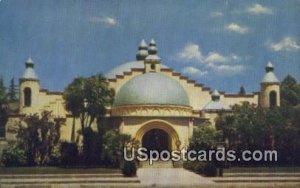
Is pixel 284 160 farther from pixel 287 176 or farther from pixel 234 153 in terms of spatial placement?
pixel 234 153

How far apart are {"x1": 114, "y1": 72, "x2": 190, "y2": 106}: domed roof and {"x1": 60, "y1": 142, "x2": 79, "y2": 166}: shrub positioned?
318 cm

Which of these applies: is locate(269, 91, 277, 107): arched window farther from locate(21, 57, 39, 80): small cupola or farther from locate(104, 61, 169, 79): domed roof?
locate(21, 57, 39, 80): small cupola

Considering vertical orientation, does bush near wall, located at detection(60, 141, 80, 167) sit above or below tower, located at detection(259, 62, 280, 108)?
below

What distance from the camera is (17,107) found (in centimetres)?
1766

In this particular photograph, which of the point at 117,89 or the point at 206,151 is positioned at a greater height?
the point at 117,89

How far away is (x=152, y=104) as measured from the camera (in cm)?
1842

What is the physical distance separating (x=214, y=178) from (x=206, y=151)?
29.8 inches

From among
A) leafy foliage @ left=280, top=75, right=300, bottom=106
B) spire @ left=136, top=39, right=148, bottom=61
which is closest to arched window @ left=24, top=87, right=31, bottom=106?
spire @ left=136, top=39, right=148, bottom=61

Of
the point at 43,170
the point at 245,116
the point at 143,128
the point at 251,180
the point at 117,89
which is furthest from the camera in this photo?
the point at 117,89

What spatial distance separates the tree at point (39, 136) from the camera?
15.6 metres

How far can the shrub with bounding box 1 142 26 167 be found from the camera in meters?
14.4

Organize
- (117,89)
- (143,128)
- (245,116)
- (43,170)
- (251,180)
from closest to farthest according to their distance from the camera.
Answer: (251,180), (43,170), (245,116), (143,128), (117,89)

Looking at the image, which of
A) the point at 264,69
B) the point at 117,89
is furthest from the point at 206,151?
the point at 117,89

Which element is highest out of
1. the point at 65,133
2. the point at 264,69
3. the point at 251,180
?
the point at 264,69
